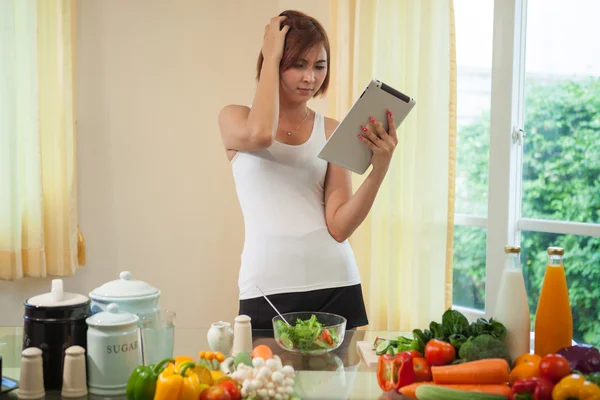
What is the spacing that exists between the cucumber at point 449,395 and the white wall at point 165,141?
2.45m

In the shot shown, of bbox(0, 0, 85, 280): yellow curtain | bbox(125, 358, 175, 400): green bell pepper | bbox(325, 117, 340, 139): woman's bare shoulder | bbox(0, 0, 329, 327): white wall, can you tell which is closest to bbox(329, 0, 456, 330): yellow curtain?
bbox(0, 0, 329, 327): white wall

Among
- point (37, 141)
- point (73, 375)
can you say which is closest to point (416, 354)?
point (73, 375)

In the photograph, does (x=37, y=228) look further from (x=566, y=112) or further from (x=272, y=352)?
(x=566, y=112)

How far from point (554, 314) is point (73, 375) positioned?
0.94 meters

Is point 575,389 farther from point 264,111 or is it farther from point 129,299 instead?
point 264,111

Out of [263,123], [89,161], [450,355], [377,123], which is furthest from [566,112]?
[89,161]

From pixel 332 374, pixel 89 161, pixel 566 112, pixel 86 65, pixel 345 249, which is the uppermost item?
pixel 86 65

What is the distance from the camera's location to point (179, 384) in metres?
1.14

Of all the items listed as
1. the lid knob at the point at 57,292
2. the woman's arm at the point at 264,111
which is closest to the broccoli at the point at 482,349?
the lid knob at the point at 57,292

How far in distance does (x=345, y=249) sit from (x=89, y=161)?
1715 millimetres

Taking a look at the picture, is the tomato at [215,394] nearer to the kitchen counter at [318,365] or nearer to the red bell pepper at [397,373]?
the kitchen counter at [318,365]

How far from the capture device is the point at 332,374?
1354 millimetres

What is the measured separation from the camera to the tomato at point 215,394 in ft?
3.74

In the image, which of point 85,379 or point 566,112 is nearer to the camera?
point 85,379
